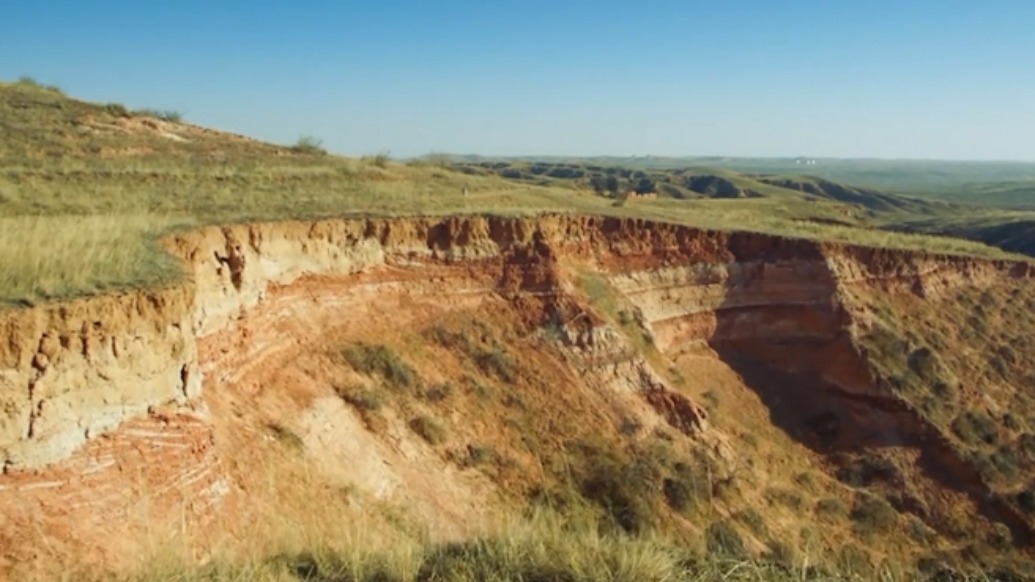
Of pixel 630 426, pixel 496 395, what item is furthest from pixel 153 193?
pixel 630 426

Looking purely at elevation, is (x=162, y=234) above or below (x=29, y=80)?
below

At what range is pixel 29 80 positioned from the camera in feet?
118

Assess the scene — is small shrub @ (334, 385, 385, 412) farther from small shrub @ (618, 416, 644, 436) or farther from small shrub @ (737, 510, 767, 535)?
small shrub @ (737, 510, 767, 535)

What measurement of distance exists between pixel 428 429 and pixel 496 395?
271 centimetres

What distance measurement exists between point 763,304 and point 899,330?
485 centimetres

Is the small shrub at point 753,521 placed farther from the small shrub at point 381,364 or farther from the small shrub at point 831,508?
the small shrub at point 381,364

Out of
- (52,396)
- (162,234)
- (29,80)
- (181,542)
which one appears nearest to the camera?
(181,542)

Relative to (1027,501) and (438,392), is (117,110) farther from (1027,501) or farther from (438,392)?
(1027,501)

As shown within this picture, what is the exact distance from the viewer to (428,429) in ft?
57.1

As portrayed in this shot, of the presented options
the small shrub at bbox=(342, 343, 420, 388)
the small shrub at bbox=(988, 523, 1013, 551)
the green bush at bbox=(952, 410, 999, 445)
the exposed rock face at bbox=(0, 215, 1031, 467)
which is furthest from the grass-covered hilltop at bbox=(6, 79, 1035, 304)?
the small shrub at bbox=(988, 523, 1013, 551)

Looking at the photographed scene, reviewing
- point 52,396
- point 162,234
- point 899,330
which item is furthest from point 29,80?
point 899,330

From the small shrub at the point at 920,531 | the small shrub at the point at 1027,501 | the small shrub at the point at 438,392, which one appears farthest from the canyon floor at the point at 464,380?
the small shrub at the point at 1027,501

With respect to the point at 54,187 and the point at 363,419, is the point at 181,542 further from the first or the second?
the point at 54,187

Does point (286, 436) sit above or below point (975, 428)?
above
